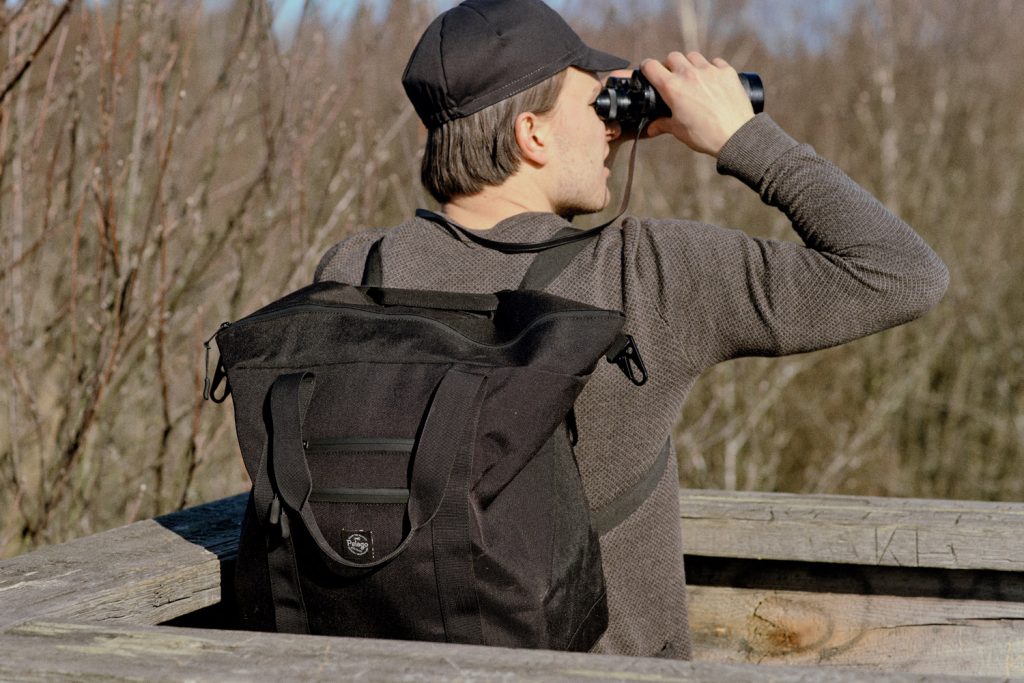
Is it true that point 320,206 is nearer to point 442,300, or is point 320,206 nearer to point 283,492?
point 442,300

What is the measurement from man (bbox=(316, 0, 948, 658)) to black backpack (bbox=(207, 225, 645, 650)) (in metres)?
0.16

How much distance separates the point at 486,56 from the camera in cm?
190

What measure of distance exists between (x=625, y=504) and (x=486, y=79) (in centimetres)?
72

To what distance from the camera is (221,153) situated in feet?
11.2

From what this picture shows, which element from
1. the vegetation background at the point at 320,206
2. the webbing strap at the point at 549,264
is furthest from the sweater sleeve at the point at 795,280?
the vegetation background at the point at 320,206

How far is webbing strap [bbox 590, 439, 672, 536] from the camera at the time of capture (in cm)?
180

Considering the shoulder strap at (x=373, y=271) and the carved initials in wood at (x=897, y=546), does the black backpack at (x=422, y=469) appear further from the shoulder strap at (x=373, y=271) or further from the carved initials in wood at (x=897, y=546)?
the carved initials in wood at (x=897, y=546)

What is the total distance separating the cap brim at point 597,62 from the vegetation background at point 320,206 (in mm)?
1068

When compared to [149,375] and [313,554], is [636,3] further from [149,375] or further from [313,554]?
[313,554]

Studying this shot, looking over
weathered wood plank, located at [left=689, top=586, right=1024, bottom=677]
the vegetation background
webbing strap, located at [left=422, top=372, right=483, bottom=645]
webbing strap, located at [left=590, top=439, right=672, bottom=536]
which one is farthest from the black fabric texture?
the vegetation background

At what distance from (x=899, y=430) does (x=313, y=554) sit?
5.69 meters

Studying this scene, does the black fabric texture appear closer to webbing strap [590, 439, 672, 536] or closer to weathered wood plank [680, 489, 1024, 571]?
webbing strap [590, 439, 672, 536]

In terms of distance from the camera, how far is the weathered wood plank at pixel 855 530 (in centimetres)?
212

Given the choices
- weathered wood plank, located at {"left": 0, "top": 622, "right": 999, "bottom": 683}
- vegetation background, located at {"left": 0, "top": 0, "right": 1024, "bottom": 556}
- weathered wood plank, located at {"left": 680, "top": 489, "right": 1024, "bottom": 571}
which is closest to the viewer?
weathered wood plank, located at {"left": 0, "top": 622, "right": 999, "bottom": 683}
